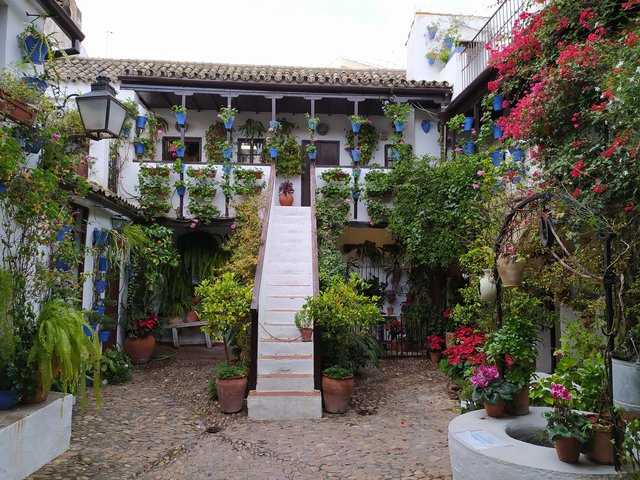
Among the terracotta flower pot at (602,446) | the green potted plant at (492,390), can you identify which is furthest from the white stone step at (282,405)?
the terracotta flower pot at (602,446)

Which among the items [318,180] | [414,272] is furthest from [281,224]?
[414,272]

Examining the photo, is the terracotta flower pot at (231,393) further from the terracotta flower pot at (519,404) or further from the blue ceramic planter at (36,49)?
the blue ceramic planter at (36,49)

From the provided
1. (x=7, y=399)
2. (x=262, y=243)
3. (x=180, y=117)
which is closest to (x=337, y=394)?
(x=262, y=243)

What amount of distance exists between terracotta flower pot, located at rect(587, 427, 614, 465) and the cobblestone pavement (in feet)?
5.06

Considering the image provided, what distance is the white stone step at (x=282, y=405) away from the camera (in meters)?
6.15

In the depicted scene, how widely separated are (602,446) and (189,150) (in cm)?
1139

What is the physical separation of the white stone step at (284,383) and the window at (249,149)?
7.33 m

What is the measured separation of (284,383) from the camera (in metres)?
6.37

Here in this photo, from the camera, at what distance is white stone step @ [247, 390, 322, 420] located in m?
6.15

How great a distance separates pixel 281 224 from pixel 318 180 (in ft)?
4.98

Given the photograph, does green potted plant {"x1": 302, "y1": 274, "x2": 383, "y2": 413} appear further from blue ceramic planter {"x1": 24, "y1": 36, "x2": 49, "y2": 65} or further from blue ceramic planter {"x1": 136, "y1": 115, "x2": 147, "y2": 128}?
blue ceramic planter {"x1": 136, "y1": 115, "x2": 147, "y2": 128}

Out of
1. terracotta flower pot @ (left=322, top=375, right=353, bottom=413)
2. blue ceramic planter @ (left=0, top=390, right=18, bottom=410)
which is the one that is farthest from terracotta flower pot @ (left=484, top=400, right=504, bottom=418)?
blue ceramic planter @ (left=0, top=390, right=18, bottom=410)

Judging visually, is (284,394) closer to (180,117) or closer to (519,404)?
(519,404)

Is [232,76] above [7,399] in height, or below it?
above
